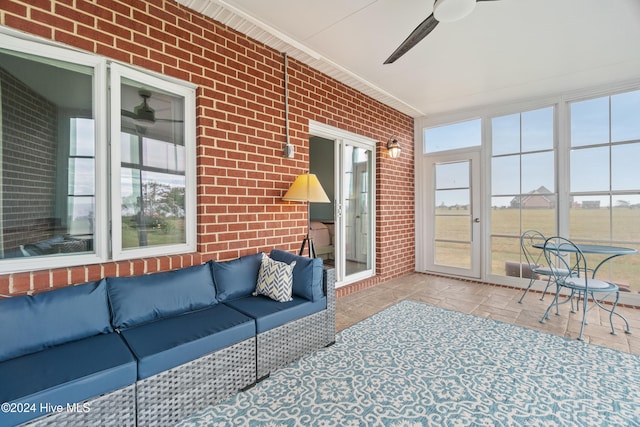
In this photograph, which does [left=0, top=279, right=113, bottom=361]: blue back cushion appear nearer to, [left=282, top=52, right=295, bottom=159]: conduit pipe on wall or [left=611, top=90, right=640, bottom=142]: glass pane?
[left=282, top=52, right=295, bottom=159]: conduit pipe on wall

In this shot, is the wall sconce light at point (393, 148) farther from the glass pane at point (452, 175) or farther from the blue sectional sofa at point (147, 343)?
the blue sectional sofa at point (147, 343)

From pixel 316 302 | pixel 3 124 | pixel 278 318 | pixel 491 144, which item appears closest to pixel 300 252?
pixel 316 302

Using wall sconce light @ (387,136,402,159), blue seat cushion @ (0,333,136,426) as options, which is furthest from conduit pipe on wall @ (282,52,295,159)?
blue seat cushion @ (0,333,136,426)

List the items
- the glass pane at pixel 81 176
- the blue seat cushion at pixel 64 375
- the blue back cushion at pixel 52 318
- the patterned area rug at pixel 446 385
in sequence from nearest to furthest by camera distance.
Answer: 1. the blue seat cushion at pixel 64 375
2. the blue back cushion at pixel 52 318
3. the patterned area rug at pixel 446 385
4. the glass pane at pixel 81 176

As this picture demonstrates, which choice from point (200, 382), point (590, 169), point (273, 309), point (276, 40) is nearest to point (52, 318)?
point (200, 382)

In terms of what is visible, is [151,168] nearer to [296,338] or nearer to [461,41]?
[296,338]

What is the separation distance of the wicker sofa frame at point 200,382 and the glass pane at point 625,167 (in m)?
4.30

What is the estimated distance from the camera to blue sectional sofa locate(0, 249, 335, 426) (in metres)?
1.30

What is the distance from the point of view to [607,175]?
12.5 ft

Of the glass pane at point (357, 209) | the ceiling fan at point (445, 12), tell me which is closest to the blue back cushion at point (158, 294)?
the glass pane at point (357, 209)

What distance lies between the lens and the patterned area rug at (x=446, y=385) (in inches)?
66.0

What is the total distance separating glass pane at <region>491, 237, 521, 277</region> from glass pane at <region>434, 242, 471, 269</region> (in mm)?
377

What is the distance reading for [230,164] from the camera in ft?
8.82

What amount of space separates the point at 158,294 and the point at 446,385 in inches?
82.7
